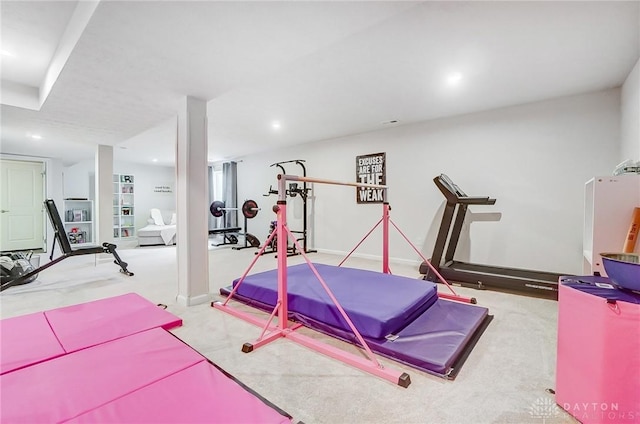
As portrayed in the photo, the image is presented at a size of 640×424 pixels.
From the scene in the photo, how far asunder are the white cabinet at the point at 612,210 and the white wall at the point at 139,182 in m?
10.7

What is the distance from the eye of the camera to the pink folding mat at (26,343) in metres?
1.88

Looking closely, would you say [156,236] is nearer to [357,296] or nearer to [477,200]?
[357,296]

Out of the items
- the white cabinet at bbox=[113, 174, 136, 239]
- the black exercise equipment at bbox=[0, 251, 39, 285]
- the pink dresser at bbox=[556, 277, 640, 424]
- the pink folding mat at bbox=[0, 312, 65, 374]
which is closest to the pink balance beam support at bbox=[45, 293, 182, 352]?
the pink folding mat at bbox=[0, 312, 65, 374]

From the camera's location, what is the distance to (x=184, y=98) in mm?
3230

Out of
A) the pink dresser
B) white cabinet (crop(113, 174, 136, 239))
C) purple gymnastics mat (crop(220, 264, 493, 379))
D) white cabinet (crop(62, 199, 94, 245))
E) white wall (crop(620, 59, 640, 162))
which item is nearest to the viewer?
the pink dresser

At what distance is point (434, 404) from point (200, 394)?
130cm

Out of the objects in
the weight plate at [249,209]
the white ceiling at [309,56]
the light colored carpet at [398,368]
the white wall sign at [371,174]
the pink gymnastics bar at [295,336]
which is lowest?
the light colored carpet at [398,368]

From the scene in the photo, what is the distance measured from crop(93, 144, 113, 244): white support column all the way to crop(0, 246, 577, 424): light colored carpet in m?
2.58

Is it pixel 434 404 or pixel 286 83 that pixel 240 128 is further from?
pixel 434 404

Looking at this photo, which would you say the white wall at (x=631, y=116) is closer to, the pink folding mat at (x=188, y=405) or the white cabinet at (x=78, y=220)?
the pink folding mat at (x=188, y=405)

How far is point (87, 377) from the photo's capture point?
5.59 ft

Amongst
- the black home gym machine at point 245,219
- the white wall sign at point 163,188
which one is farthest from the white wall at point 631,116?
the white wall sign at point 163,188

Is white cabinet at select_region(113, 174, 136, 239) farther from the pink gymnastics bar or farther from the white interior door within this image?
the pink gymnastics bar

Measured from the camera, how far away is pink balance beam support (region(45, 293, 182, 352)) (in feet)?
7.34
